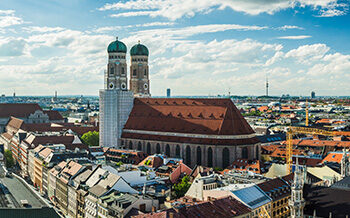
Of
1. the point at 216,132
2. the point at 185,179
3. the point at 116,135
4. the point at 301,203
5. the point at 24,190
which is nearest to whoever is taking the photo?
the point at 301,203

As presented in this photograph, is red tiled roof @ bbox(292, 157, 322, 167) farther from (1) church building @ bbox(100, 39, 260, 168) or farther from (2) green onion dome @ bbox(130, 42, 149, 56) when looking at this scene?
(2) green onion dome @ bbox(130, 42, 149, 56)

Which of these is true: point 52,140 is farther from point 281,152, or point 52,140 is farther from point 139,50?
point 281,152

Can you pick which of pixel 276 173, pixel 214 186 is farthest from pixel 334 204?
pixel 276 173

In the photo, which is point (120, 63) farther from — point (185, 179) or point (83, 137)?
point (185, 179)

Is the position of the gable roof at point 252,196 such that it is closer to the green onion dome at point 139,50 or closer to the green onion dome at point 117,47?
the green onion dome at point 117,47

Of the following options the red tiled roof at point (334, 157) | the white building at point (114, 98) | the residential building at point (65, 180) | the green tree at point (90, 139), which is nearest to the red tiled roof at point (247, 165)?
the red tiled roof at point (334, 157)

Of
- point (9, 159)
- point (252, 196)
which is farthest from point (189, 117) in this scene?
point (9, 159)

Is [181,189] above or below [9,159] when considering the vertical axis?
above
